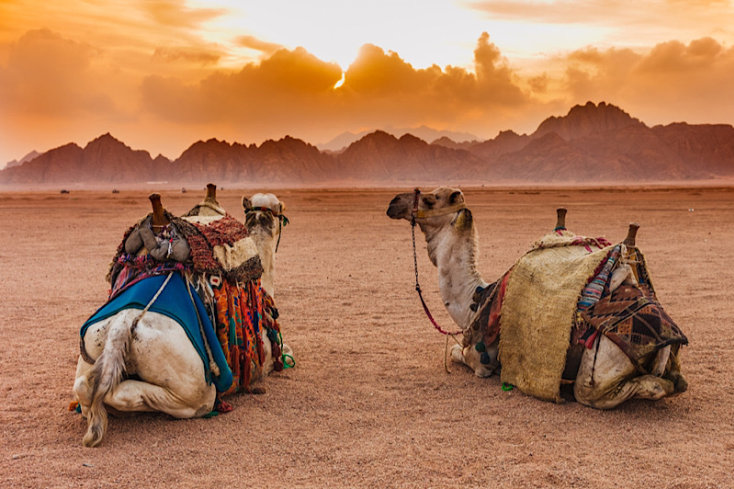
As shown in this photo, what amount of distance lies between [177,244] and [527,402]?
131 inches

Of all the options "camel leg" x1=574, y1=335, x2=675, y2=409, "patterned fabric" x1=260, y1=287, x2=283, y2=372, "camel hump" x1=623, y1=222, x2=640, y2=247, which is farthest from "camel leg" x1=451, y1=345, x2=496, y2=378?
"patterned fabric" x1=260, y1=287, x2=283, y2=372

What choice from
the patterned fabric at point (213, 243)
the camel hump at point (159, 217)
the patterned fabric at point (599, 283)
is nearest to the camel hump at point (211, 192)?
the patterned fabric at point (213, 243)

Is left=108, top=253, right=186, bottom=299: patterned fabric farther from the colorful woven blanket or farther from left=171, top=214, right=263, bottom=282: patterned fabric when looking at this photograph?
the colorful woven blanket

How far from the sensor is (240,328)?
557cm

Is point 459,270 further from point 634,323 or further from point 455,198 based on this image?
point 634,323

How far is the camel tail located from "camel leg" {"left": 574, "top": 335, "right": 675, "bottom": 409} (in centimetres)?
366

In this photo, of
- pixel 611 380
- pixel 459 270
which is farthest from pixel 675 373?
pixel 459 270

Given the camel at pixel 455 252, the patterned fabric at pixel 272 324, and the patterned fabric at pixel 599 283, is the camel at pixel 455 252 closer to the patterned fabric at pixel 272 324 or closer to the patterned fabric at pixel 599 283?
the patterned fabric at pixel 599 283

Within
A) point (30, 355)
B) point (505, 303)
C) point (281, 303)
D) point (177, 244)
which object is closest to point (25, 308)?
point (30, 355)

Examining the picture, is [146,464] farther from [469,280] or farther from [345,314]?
[345,314]

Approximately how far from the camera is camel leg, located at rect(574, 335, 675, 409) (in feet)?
17.0

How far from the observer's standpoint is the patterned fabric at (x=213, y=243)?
17.5ft

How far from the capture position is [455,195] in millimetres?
6332

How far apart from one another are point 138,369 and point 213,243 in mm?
1249
